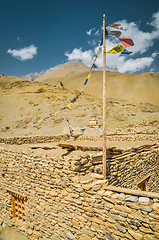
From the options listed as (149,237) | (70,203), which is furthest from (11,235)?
(149,237)

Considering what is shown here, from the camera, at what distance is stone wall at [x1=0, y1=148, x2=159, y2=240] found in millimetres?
3350

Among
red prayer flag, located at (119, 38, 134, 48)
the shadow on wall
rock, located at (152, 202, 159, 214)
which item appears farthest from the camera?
the shadow on wall

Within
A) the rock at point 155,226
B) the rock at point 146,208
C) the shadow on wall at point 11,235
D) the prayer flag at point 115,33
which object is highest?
the prayer flag at point 115,33

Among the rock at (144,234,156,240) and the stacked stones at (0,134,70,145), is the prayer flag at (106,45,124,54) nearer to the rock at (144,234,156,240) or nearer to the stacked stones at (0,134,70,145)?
the rock at (144,234,156,240)

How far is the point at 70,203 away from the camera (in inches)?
170

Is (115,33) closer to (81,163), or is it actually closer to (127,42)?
(127,42)

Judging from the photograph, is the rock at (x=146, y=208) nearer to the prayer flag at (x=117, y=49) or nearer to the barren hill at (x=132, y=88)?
the prayer flag at (x=117, y=49)

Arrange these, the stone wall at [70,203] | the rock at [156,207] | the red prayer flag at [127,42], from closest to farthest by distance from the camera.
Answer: the rock at [156,207] < the stone wall at [70,203] < the red prayer flag at [127,42]


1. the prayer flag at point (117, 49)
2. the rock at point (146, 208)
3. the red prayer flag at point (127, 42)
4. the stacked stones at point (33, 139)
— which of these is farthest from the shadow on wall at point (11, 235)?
the red prayer flag at point (127, 42)

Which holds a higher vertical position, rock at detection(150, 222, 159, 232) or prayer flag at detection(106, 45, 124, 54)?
prayer flag at detection(106, 45, 124, 54)

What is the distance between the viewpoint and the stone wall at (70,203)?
3.35m

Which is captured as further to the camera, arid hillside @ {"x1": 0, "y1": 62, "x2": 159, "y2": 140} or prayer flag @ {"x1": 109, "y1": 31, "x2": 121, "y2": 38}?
arid hillside @ {"x1": 0, "y1": 62, "x2": 159, "y2": 140}

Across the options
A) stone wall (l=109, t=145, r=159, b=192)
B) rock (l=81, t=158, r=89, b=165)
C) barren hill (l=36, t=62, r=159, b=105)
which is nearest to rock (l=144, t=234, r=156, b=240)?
stone wall (l=109, t=145, r=159, b=192)

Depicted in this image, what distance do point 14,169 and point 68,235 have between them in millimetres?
3009
